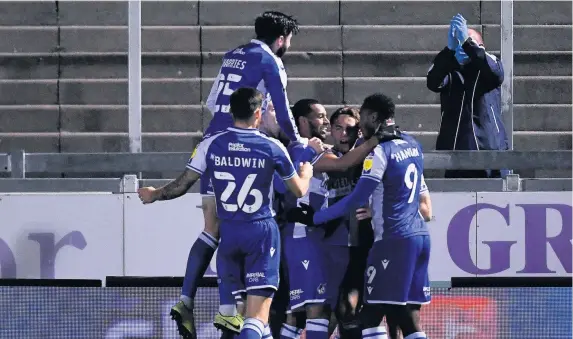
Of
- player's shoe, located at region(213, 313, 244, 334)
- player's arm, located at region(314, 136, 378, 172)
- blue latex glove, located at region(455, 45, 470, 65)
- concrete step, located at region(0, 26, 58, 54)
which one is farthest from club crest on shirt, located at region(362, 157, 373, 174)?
concrete step, located at region(0, 26, 58, 54)

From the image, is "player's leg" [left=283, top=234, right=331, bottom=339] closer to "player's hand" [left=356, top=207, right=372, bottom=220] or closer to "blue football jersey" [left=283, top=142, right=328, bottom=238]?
"blue football jersey" [left=283, top=142, right=328, bottom=238]

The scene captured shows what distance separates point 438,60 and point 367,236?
2.26 metres

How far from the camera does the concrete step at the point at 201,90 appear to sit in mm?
15219

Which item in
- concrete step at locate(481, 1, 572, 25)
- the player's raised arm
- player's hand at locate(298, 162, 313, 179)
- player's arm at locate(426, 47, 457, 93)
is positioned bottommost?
the player's raised arm

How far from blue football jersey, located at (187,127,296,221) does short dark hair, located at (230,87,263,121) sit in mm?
99

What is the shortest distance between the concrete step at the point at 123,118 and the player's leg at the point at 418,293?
4955mm

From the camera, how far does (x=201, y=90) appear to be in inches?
605

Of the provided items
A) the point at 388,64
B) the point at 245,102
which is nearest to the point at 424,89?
the point at 388,64

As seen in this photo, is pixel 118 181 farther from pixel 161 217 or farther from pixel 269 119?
pixel 269 119

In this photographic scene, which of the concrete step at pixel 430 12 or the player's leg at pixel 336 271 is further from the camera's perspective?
the concrete step at pixel 430 12

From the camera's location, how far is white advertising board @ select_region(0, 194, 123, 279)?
1227cm

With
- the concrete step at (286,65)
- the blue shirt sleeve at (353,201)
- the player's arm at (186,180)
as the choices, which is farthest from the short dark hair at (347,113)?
the concrete step at (286,65)

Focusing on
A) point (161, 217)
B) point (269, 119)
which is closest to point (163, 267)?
point (161, 217)

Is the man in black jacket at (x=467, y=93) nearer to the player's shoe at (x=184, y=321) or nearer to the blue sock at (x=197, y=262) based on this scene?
the blue sock at (x=197, y=262)
